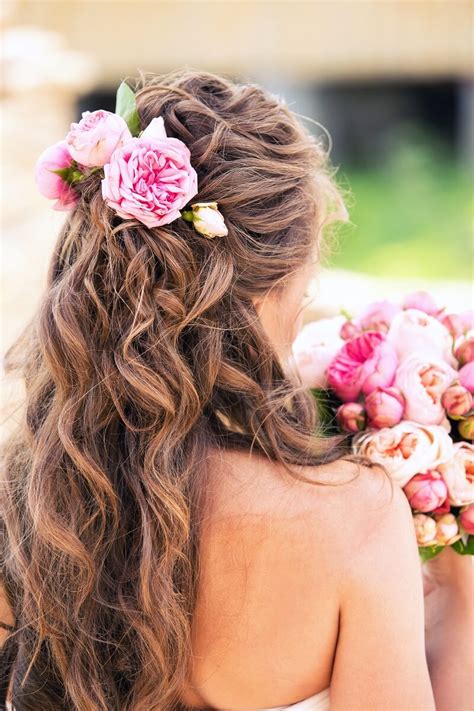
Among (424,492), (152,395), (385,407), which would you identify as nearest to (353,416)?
(385,407)

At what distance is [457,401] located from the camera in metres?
1.52

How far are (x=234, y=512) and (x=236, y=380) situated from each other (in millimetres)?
211

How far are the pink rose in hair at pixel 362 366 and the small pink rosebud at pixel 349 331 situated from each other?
10 cm

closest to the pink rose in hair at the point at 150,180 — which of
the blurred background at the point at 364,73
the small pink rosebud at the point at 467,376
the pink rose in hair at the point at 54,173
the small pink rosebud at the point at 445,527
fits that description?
the pink rose in hair at the point at 54,173

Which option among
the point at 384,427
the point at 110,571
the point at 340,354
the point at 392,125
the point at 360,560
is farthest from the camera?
the point at 392,125

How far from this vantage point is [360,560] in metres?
1.30

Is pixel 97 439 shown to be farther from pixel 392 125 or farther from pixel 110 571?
pixel 392 125

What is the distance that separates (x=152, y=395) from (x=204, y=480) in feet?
0.55

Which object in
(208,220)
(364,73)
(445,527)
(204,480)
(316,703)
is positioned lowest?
(364,73)

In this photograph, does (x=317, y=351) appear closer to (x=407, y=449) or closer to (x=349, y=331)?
(x=349, y=331)

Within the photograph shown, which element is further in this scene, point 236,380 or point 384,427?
point 384,427

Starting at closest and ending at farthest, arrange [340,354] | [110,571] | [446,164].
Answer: [110,571] → [340,354] → [446,164]

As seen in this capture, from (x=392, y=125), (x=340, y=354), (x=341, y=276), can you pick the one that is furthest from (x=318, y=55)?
(x=340, y=354)

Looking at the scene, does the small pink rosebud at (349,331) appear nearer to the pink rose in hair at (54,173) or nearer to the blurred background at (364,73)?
the pink rose in hair at (54,173)
